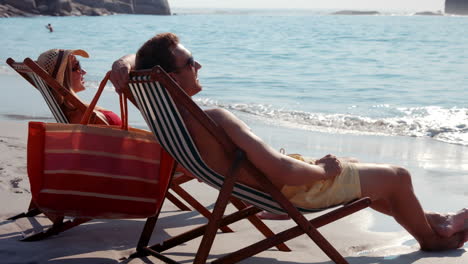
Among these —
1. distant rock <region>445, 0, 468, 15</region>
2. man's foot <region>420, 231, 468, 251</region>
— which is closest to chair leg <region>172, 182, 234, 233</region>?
man's foot <region>420, 231, 468, 251</region>

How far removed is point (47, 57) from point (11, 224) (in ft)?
2.95

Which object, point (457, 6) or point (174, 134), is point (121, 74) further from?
point (457, 6)

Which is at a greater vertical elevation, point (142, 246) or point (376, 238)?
point (142, 246)

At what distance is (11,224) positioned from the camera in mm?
3594

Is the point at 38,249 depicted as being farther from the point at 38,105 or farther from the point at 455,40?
the point at 455,40

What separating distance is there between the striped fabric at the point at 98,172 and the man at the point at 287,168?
0.32 m

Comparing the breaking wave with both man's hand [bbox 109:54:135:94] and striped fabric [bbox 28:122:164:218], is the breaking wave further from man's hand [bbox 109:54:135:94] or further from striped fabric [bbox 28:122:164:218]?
man's hand [bbox 109:54:135:94]

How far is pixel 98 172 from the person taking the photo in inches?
117

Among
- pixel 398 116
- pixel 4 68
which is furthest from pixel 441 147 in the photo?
pixel 4 68

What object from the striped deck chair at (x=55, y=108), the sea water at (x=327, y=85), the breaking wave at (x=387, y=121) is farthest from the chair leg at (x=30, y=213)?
the breaking wave at (x=387, y=121)

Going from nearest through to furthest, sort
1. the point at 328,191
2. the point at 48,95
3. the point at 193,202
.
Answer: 1. the point at 328,191
2. the point at 193,202
3. the point at 48,95

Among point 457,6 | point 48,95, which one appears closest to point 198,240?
point 48,95

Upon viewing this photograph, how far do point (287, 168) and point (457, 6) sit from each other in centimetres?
9998

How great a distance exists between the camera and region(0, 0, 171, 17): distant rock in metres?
55.7
